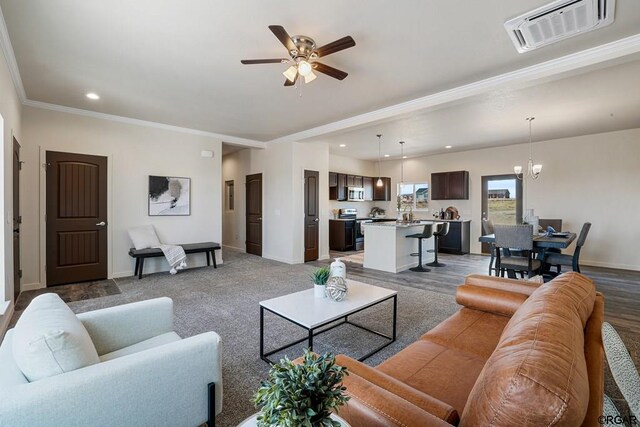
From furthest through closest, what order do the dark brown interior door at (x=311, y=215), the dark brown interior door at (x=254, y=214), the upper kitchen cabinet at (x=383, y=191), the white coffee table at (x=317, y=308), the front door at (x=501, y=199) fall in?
the upper kitchen cabinet at (x=383, y=191)
the dark brown interior door at (x=254, y=214)
the front door at (x=501, y=199)
the dark brown interior door at (x=311, y=215)
the white coffee table at (x=317, y=308)

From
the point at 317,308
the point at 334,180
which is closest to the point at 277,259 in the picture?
the point at 334,180

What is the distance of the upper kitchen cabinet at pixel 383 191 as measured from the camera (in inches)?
381

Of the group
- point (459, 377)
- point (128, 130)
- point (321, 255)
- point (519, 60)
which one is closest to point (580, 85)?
point (519, 60)

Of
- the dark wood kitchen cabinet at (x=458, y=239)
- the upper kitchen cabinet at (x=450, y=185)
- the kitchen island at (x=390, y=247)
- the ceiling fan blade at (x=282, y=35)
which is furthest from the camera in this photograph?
the upper kitchen cabinet at (x=450, y=185)

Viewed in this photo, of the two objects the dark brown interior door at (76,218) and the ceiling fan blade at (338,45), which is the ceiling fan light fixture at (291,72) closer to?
the ceiling fan blade at (338,45)

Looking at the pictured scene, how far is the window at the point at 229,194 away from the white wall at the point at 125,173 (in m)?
2.13

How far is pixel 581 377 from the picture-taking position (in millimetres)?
734

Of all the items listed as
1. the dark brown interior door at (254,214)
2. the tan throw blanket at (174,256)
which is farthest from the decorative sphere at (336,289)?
the dark brown interior door at (254,214)

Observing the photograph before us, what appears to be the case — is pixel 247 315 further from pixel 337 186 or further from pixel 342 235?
pixel 337 186

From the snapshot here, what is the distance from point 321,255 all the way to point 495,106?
15.0 feet

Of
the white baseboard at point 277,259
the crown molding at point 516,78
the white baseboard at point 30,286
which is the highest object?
the crown molding at point 516,78

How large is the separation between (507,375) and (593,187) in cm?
758

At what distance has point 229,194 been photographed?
859cm

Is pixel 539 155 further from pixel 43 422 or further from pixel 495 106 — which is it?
pixel 43 422
